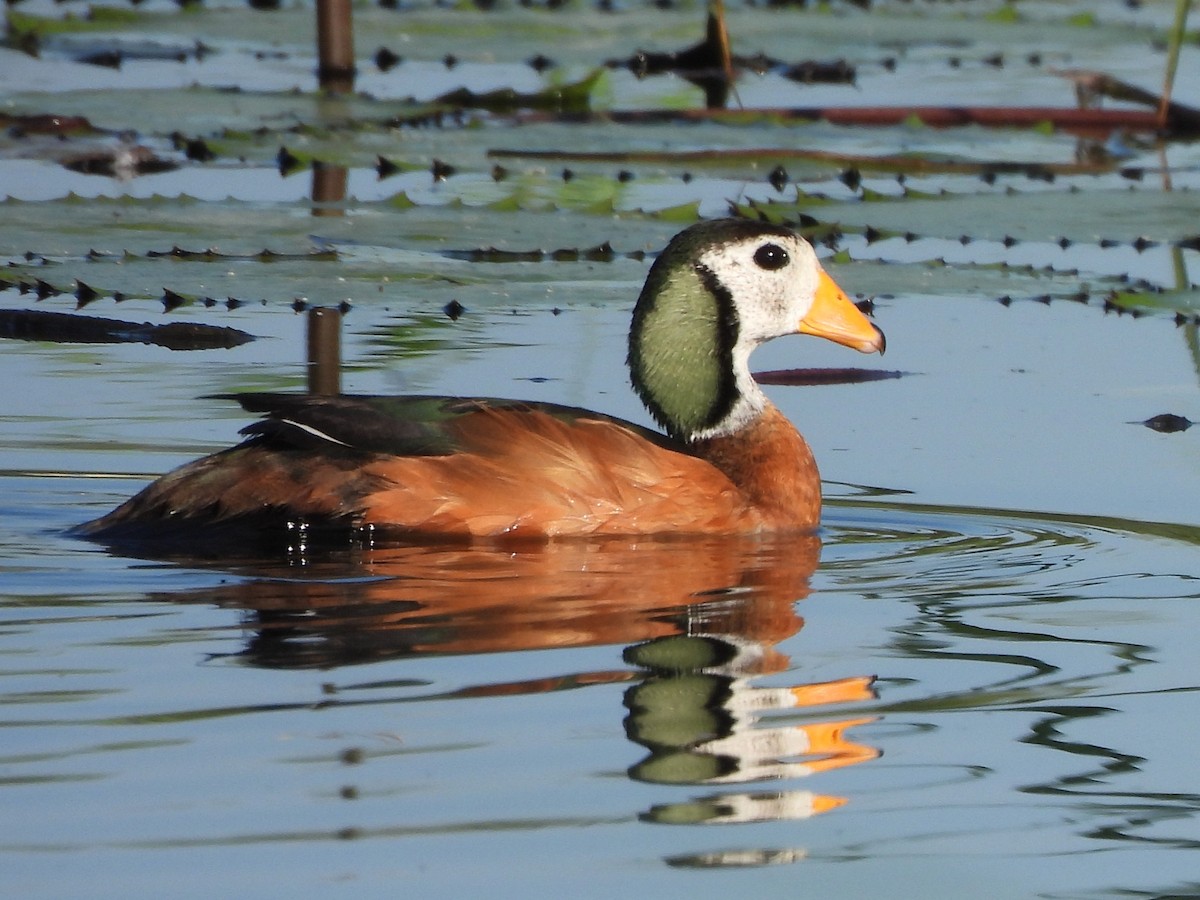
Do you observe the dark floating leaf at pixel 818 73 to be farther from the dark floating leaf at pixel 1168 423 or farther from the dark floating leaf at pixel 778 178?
the dark floating leaf at pixel 1168 423

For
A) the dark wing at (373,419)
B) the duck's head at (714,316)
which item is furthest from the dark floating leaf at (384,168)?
the dark wing at (373,419)

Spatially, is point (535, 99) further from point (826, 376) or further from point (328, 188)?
point (826, 376)

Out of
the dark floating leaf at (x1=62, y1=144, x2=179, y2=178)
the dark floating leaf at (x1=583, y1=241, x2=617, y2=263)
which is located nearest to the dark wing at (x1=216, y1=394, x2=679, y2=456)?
the dark floating leaf at (x1=583, y1=241, x2=617, y2=263)

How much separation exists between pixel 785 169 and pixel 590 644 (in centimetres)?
671

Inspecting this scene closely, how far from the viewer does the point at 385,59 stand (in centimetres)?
1503

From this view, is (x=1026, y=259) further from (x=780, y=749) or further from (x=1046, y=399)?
(x=780, y=749)

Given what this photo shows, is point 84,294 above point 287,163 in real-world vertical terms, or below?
below

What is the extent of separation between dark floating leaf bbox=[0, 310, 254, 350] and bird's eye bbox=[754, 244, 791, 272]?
224cm

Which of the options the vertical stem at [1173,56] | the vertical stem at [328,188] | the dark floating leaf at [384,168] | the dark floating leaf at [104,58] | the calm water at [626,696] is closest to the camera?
the calm water at [626,696]

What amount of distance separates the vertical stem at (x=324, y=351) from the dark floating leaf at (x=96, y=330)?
38cm

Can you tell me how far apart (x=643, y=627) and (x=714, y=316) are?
1.97m

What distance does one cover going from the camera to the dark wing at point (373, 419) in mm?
6469

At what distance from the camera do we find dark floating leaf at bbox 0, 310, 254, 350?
27.8 feet

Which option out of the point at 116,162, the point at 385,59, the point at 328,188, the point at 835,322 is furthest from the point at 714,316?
the point at 385,59
